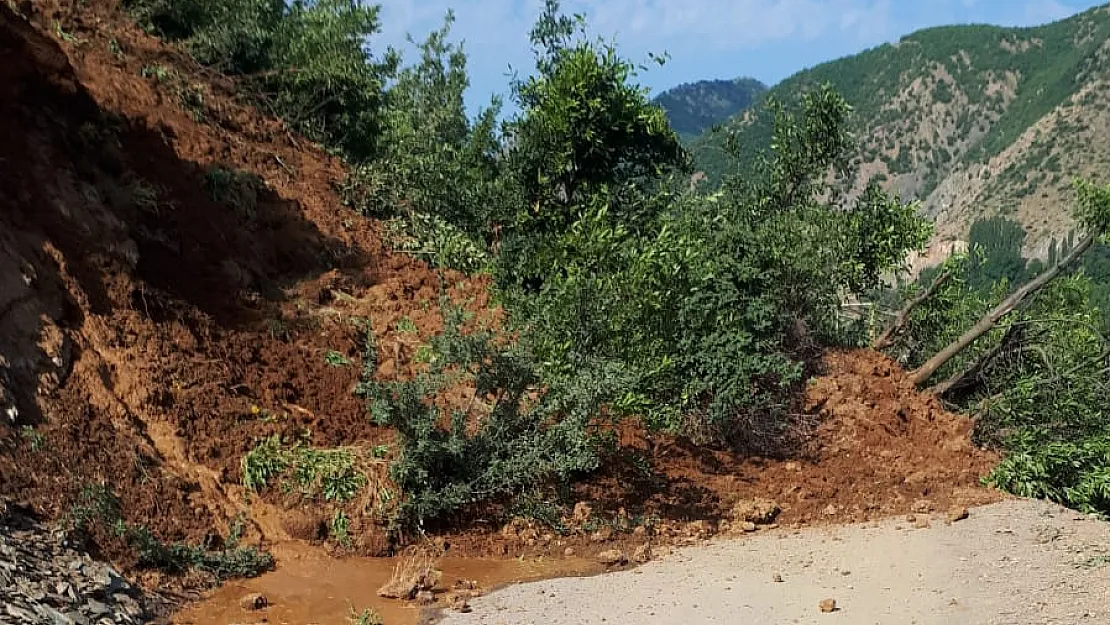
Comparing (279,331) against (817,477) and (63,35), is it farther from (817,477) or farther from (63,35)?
(817,477)

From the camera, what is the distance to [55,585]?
4.75 metres

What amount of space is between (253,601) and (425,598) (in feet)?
3.29

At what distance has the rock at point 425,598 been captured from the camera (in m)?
5.80

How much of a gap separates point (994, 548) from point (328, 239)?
7.11 meters

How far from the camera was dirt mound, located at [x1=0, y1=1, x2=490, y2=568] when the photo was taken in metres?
6.21

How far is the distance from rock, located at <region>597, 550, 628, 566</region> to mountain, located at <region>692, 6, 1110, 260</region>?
54217 mm

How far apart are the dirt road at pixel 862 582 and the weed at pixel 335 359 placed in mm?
3026

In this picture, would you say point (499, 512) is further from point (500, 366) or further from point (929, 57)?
point (929, 57)

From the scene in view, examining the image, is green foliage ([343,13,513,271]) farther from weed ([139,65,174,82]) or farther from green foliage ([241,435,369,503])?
green foliage ([241,435,369,503])

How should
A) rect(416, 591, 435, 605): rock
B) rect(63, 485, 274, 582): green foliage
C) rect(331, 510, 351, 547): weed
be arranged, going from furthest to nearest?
rect(331, 510, 351, 547): weed, rect(416, 591, 435, 605): rock, rect(63, 485, 274, 582): green foliage

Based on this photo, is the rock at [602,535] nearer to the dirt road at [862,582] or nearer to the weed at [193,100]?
the dirt road at [862,582]

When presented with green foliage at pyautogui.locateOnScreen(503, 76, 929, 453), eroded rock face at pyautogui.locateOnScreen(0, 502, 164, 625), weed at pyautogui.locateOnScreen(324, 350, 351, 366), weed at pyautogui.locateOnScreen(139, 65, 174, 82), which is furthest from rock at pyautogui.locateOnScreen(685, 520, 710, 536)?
weed at pyautogui.locateOnScreen(139, 65, 174, 82)

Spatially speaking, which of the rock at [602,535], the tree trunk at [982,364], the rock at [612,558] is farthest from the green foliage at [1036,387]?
the rock at [612,558]

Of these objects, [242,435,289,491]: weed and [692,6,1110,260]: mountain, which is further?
[692,6,1110,260]: mountain
